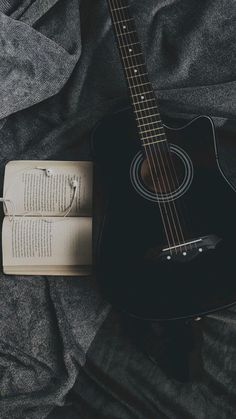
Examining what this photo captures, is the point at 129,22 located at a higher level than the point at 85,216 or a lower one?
higher

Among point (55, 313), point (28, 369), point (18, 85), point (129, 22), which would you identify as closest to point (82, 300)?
point (55, 313)

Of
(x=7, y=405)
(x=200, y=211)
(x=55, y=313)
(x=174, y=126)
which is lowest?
(x=7, y=405)

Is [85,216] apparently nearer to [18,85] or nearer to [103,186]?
[103,186]

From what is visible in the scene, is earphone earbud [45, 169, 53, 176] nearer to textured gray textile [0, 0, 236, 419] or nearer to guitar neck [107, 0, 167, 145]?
textured gray textile [0, 0, 236, 419]

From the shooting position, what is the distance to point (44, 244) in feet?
3.95

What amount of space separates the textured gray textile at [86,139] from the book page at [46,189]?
0.08 m

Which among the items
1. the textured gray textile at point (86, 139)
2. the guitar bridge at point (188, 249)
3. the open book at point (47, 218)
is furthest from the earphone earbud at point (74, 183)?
the guitar bridge at point (188, 249)

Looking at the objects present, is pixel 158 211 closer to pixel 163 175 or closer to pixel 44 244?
pixel 163 175

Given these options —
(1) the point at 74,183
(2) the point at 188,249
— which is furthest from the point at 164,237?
(1) the point at 74,183

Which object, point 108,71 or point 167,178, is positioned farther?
point 108,71

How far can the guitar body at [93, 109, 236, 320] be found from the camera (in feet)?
3.63

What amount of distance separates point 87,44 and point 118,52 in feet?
0.28

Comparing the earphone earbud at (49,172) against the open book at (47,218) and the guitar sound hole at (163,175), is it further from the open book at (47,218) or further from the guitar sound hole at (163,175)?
the guitar sound hole at (163,175)

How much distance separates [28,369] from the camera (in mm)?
1192
